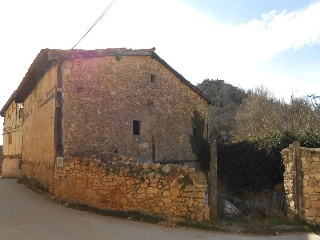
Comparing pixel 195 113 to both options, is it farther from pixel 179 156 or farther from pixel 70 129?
pixel 70 129

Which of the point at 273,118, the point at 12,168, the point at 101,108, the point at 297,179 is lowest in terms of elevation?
the point at 12,168

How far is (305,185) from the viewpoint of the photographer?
8453 millimetres

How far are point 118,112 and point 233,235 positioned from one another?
6839 mm

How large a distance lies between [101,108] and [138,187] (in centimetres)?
437

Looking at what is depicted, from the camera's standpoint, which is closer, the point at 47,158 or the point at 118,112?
the point at 47,158

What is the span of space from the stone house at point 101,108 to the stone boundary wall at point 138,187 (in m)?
1.35

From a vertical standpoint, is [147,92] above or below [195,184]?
above

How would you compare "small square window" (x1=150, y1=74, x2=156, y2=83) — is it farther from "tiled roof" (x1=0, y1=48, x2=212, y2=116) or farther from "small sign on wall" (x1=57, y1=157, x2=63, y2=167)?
"small sign on wall" (x1=57, y1=157, x2=63, y2=167)

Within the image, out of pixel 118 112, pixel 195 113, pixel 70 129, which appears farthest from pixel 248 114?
pixel 70 129

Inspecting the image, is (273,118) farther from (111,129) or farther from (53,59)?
(53,59)

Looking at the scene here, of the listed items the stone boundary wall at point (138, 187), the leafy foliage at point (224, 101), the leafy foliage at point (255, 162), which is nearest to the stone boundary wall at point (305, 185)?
the stone boundary wall at point (138, 187)

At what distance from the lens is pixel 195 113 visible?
16734 millimetres

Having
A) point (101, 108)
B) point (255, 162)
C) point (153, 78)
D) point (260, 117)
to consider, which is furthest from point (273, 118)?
point (101, 108)

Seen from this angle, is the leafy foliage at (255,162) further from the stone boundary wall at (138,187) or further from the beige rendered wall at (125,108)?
the stone boundary wall at (138,187)
